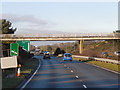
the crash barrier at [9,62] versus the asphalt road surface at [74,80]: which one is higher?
the crash barrier at [9,62]

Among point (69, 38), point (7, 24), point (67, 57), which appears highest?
point (7, 24)

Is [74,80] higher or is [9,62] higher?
[9,62]

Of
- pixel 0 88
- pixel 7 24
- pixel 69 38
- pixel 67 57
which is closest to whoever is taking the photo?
pixel 0 88

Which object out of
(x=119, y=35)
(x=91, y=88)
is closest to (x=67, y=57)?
(x=119, y=35)

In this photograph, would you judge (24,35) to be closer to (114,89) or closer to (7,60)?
(7,60)

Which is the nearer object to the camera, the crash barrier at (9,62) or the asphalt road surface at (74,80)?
the asphalt road surface at (74,80)

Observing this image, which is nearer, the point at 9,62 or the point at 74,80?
the point at 74,80

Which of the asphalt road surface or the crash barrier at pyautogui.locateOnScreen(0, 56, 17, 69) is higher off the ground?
the crash barrier at pyautogui.locateOnScreen(0, 56, 17, 69)

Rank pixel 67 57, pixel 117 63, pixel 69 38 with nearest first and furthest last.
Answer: pixel 117 63
pixel 67 57
pixel 69 38

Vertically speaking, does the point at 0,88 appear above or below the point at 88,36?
below

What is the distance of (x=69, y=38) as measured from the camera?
6278 cm

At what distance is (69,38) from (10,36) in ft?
53.4

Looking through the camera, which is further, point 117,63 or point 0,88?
point 117,63

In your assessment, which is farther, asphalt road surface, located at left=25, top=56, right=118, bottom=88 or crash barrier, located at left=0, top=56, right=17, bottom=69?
crash barrier, located at left=0, top=56, right=17, bottom=69
